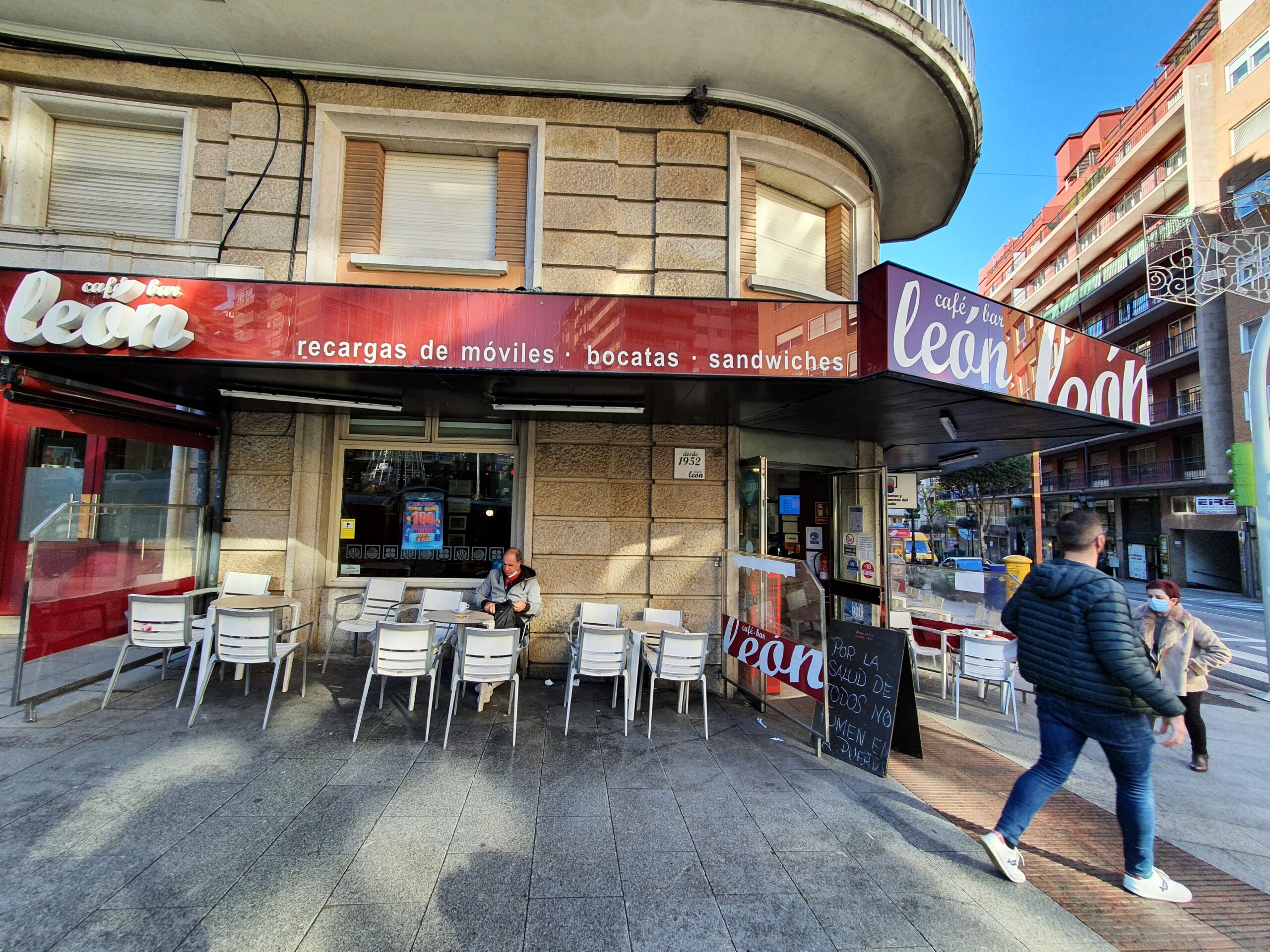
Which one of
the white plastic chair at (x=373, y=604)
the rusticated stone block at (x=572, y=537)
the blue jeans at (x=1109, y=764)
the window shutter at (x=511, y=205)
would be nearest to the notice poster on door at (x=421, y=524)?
the white plastic chair at (x=373, y=604)

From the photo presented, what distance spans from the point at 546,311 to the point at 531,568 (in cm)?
266

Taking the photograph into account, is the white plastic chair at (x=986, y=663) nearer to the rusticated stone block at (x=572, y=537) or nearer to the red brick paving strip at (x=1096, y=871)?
the red brick paving strip at (x=1096, y=871)

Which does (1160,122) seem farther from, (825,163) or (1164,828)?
(1164,828)

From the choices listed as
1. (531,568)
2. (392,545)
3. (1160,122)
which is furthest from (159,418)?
(1160,122)

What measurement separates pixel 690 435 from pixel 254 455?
16.8 ft

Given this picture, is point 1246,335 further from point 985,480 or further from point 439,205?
point 439,205

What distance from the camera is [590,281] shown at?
630 centimetres

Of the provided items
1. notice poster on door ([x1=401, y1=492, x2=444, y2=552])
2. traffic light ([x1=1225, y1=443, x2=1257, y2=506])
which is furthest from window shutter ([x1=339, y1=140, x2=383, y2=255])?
traffic light ([x1=1225, y1=443, x2=1257, y2=506])

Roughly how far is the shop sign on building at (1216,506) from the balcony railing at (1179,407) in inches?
151

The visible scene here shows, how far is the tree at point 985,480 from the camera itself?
2592 cm

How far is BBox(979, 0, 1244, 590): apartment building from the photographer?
22.2 m

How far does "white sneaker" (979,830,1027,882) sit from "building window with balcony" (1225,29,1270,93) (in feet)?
104

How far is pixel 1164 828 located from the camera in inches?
142

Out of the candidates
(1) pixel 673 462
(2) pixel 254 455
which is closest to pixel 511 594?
(1) pixel 673 462
